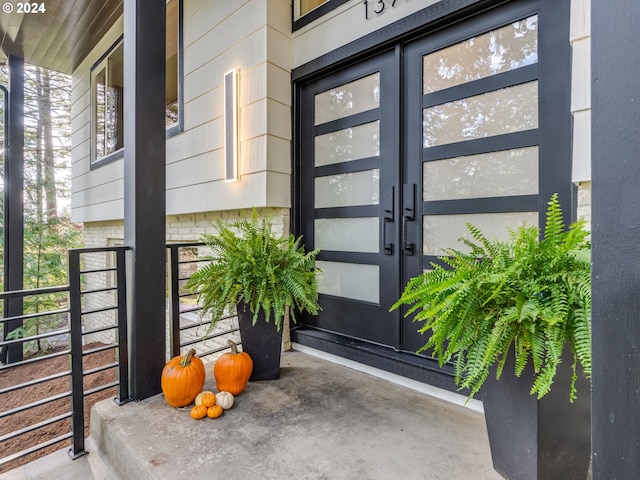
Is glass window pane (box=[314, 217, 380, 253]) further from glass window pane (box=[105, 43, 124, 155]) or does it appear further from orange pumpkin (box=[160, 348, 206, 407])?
glass window pane (box=[105, 43, 124, 155])

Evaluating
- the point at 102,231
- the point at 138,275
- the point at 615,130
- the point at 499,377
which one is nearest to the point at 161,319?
the point at 138,275

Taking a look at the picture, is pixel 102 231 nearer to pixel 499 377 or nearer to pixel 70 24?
pixel 70 24

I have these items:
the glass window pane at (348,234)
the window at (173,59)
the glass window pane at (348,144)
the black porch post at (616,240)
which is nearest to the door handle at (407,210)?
the glass window pane at (348,234)

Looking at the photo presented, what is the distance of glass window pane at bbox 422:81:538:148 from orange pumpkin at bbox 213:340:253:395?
1.71m

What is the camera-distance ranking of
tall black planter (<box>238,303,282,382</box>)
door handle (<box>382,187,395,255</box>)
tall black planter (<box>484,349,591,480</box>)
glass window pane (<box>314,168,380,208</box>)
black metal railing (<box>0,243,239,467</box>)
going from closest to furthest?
1. tall black planter (<box>484,349,591,480</box>)
2. black metal railing (<box>0,243,239,467</box>)
3. tall black planter (<box>238,303,282,382</box>)
4. door handle (<box>382,187,395,255</box>)
5. glass window pane (<box>314,168,380,208</box>)

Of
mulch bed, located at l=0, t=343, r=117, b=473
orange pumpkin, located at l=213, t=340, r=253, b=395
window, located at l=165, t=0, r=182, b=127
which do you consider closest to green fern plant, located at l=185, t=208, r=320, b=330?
orange pumpkin, located at l=213, t=340, r=253, b=395

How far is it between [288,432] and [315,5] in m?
2.95

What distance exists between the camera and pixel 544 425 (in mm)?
1115

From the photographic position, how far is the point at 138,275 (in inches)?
76.3

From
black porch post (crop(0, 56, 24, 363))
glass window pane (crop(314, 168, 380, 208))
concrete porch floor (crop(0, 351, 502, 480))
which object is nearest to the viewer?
concrete porch floor (crop(0, 351, 502, 480))

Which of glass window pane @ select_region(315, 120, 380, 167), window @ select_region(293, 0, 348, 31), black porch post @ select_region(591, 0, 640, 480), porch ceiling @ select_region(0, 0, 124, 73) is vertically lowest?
black porch post @ select_region(591, 0, 640, 480)

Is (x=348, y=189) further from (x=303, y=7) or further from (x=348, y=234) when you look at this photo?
(x=303, y=7)

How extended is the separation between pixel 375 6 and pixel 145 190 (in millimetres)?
1873

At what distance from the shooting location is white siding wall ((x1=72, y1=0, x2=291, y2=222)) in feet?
8.58
